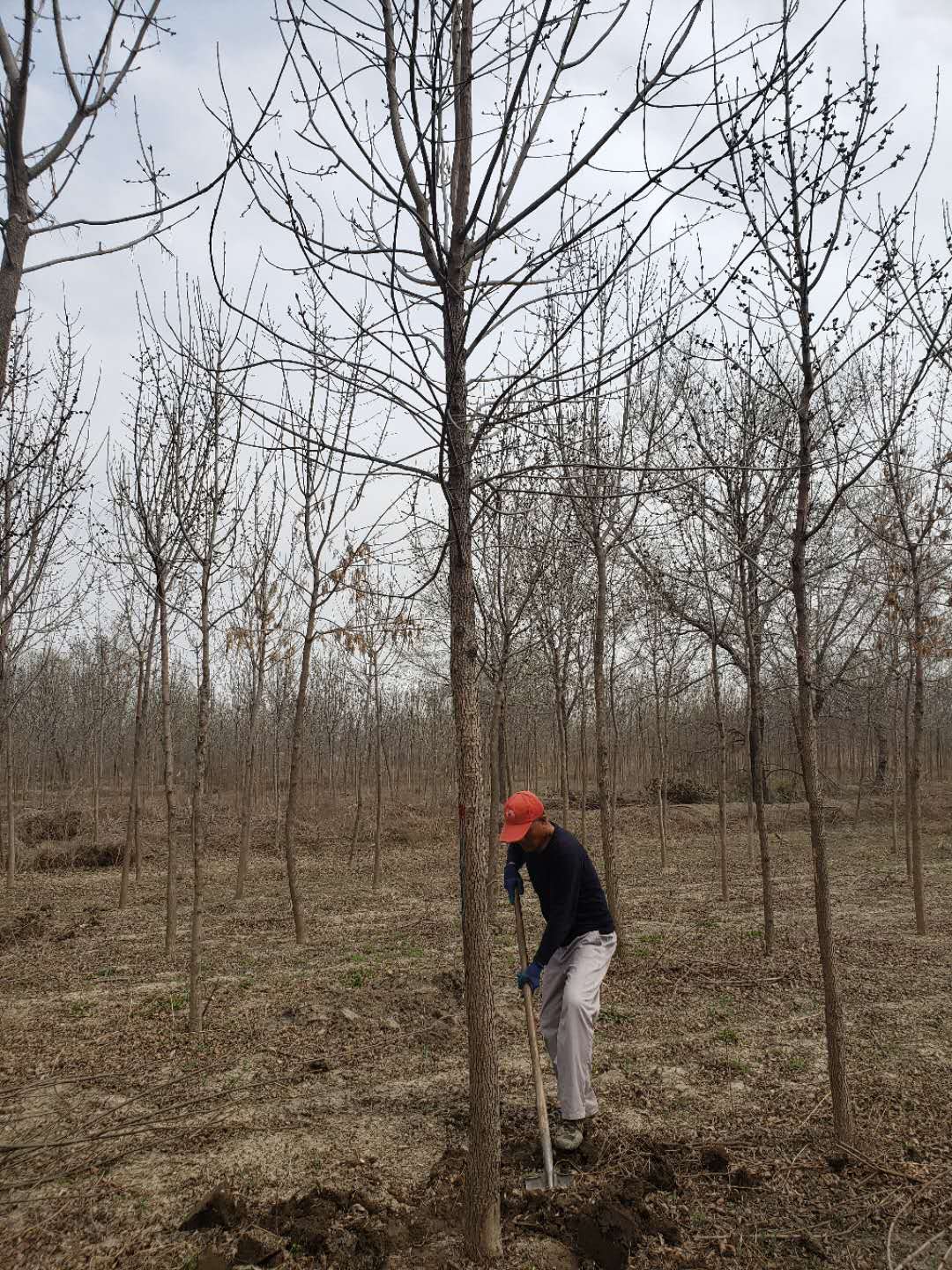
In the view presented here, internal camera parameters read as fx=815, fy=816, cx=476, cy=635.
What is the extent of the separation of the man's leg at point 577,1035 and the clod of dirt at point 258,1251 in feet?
4.48

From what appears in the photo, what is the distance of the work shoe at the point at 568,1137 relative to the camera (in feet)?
11.6

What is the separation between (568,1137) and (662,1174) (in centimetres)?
43

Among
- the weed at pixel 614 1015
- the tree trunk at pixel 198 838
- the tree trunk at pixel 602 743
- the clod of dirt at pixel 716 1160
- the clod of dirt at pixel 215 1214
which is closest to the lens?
the clod of dirt at pixel 215 1214

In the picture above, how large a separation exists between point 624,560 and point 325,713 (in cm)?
1739

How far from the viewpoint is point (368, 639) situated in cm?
1127

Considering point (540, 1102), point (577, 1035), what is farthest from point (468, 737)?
point (577, 1035)

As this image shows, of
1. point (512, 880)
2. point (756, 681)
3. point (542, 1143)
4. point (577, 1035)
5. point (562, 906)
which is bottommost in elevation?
point (542, 1143)

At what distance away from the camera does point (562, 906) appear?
12.7ft

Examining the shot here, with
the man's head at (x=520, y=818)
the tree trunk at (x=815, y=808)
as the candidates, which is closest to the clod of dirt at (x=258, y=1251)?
the man's head at (x=520, y=818)

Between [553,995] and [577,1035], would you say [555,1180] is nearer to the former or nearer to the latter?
[577,1035]

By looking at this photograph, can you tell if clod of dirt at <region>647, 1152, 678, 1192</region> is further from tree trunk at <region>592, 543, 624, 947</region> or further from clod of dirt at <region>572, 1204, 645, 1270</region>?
tree trunk at <region>592, 543, 624, 947</region>

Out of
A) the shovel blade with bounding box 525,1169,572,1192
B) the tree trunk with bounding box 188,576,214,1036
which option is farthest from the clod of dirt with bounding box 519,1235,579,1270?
the tree trunk with bounding box 188,576,214,1036

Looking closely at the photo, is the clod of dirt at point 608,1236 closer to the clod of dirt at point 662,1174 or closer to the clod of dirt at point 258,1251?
the clod of dirt at point 662,1174

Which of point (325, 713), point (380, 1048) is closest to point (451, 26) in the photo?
point (380, 1048)
